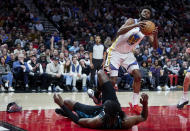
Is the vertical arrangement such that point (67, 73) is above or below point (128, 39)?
below

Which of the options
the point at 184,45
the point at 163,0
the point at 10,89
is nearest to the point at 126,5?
the point at 163,0

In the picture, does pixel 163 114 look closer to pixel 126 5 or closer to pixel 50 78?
pixel 50 78

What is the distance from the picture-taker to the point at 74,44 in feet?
37.3

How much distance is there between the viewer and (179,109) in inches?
228

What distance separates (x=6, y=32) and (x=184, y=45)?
304 inches

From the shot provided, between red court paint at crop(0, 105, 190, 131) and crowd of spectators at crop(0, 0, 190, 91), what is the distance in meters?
3.97

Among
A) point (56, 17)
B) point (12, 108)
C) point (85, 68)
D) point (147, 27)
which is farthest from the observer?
point (56, 17)

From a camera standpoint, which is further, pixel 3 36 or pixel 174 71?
pixel 174 71

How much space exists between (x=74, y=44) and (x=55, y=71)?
2.32 m

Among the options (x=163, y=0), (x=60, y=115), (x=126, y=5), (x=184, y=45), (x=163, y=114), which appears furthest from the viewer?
(x=163, y=0)

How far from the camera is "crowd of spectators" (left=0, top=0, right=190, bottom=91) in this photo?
9164 millimetres

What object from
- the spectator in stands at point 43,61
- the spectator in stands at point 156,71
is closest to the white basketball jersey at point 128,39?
the spectator in stands at point 43,61

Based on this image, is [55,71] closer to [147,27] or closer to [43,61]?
[43,61]

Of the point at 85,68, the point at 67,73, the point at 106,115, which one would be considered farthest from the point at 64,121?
the point at 85,68
